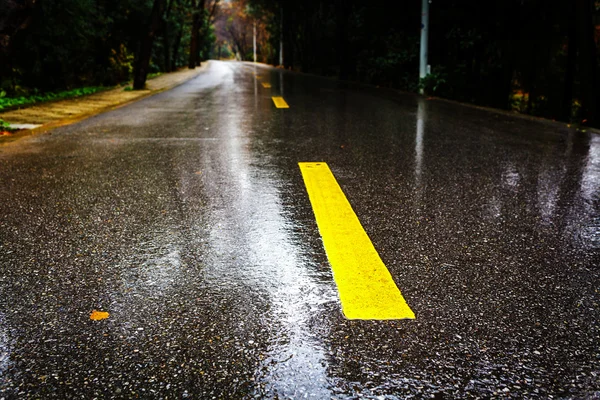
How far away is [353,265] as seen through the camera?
8.25 feet

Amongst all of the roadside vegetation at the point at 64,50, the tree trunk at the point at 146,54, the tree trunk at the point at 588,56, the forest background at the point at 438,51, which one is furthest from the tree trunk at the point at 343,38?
the tree trunk at the point at 588,56

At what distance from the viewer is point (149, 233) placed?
9.83ft

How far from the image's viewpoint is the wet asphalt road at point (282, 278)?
163 centimetres

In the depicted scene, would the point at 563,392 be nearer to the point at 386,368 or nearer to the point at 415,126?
the point at 386,368

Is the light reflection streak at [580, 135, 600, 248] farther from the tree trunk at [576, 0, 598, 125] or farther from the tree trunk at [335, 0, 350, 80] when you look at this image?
the tree trunk at [335, 0, 350, 80]

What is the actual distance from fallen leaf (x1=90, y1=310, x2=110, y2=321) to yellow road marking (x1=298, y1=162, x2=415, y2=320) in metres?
0.93

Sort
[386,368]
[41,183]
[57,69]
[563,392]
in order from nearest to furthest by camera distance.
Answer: [563,392]
[386,368]
[41,183]
[57,69]

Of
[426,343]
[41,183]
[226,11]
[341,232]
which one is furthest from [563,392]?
[226,11]

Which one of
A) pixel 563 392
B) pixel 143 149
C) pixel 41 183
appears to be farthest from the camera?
pixel 143 149

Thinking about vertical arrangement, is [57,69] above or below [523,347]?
above

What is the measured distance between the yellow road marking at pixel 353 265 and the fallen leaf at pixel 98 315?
928mm

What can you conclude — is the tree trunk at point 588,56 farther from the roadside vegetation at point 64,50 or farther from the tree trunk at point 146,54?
the tree trunk at point 146,54

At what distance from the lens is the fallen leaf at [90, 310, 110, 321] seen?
1989mm

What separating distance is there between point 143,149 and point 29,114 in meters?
4.67
